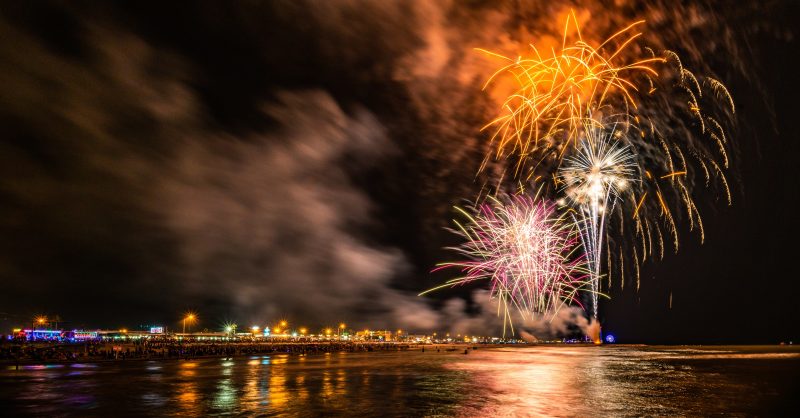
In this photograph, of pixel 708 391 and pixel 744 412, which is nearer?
pixel 744 412

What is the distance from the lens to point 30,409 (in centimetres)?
1417

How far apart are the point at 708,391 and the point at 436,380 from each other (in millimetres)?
10228

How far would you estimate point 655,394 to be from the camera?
675 inches

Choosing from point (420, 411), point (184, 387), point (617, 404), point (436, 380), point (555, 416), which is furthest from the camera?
point (436, 380)

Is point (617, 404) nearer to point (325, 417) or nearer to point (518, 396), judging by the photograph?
point (518, 396)

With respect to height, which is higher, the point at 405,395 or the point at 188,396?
the point at 188,396

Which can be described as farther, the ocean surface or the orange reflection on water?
the orange reflection on water

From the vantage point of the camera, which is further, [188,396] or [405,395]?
[405,395]

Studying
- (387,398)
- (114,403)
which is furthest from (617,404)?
(114,403)

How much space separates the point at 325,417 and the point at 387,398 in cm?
398

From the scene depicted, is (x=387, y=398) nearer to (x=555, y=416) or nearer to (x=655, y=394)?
(x=555, y=416)

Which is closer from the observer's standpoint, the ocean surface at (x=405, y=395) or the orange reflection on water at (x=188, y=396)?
the ocean surface at (x=405, y=395)

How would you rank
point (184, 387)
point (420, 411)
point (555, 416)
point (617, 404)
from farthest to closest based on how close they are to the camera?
point (184, 387)
point (617, 404)
point (420, 411)
point (555, 416)

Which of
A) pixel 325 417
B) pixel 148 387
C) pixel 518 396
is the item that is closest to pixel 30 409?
pixel 148 387
